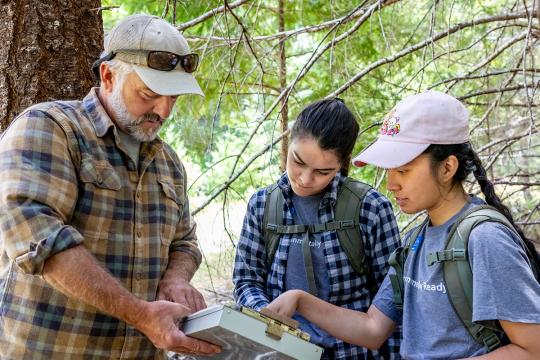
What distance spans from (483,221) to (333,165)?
33.8 inches

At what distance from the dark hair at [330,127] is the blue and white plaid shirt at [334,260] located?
0.47 ft

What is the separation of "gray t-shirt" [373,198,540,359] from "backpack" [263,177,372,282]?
16.1 inches

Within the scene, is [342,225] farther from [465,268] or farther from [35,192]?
[35,192]

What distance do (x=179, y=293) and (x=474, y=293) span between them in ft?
3.40

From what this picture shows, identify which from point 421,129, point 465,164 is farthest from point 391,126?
point 465,164

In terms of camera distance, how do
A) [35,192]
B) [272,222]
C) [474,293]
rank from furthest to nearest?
[272,222] → [35,192] → [474,293]

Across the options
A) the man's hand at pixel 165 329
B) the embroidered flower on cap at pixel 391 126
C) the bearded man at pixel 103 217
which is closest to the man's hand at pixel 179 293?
the bearded man at pixel 103 217

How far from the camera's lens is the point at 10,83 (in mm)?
2879

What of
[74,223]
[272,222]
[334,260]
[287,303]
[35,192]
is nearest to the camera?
[35,192]

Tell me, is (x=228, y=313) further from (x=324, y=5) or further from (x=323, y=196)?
(x=324, y=5)

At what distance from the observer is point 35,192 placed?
1850 millimetres

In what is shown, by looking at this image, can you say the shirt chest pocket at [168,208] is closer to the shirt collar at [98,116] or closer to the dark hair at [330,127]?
the shirt collar at [98,116]

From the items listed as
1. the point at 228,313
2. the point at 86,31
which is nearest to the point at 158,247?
the point at 228,313

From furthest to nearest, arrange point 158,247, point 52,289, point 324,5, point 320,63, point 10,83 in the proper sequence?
point 320,63 → point 324,5 → point 10,83 → point 158,247 → point 52,289
